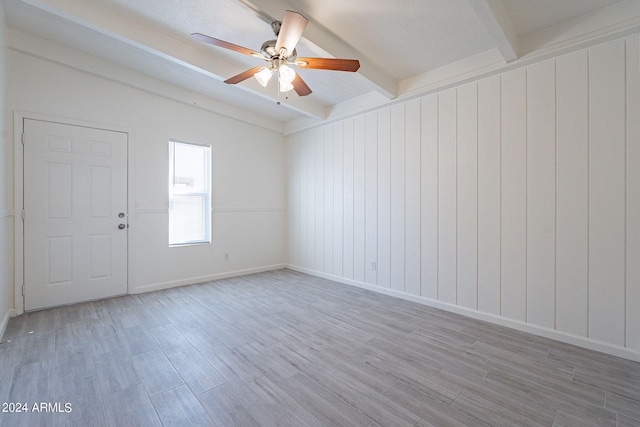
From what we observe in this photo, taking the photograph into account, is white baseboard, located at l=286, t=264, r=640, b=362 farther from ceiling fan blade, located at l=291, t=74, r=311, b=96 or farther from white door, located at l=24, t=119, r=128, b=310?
white door, located at l=24, t=119, r=128, b=310

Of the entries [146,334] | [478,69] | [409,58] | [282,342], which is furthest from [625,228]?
[146,334]

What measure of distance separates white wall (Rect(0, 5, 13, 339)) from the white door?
13 centimetres

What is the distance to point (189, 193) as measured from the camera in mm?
4434

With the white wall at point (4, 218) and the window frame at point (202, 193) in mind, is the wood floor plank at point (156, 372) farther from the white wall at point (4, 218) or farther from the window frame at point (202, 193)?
the window frame at point (202, 193)

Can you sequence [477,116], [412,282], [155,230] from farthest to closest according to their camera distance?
[155,230] → [412,282] → [477,116]

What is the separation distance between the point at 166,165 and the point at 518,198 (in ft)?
14.9

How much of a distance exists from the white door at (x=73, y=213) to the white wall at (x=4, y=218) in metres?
Answer: 0.13

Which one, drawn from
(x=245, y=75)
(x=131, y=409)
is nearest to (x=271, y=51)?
(x=245, y=75)

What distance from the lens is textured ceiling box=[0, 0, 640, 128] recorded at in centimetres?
228

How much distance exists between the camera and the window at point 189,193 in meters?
4.29

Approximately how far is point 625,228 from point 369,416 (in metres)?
2.58

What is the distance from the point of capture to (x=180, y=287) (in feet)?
13.7

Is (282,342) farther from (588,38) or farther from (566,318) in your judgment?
(588,38)

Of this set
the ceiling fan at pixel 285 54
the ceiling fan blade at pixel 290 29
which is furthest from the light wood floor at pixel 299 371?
the ceiling fan blade at pixel 290 29
